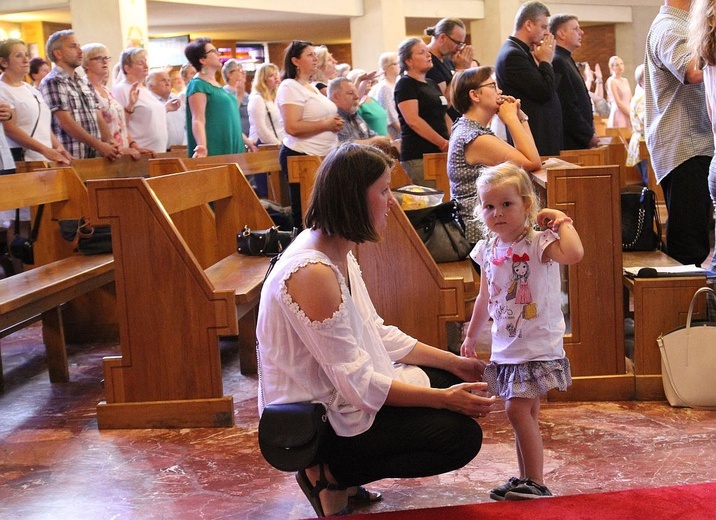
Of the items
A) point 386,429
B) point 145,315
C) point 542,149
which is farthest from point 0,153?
point 386,429

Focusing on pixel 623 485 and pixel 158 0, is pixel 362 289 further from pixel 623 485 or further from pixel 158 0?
pixel 158 0

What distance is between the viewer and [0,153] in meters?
5.46

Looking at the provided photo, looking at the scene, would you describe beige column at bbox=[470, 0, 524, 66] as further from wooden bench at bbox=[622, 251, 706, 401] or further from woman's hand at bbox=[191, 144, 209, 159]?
wooden bench at bbox=[622, 251, 706, 401]

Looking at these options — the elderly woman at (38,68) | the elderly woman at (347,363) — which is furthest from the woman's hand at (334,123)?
the elderly woman at (38,68)

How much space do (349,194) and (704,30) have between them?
1.77 meters

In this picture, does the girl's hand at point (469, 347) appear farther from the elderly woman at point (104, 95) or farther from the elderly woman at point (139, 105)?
the elderly woman at point (139, 105)

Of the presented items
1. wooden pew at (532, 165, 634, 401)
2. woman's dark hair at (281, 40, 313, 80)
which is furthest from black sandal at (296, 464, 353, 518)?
woman's dark hair at (281, 40, 313, 80)

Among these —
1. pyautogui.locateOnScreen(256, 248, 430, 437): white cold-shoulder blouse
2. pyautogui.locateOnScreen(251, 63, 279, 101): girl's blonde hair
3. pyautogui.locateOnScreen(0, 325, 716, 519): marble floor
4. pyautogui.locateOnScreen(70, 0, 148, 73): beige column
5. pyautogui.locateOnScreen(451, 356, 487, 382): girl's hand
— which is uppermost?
pyautogui.locateOnScreen(70, 0, 148, 73): beige column

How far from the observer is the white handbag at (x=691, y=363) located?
134 inches

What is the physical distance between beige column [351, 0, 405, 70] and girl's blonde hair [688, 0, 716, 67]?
40.1ft

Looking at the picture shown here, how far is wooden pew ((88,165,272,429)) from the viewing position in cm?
348

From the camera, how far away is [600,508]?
2.49 meters

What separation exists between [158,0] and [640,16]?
12.2 meters

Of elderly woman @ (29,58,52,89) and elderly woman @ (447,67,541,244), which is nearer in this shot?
elderly woman @ (447,67,541,244)
